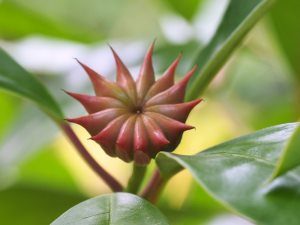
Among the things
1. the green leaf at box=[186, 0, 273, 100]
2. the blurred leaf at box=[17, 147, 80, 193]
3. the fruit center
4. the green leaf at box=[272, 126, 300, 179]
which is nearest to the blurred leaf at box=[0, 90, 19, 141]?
the blurred leaf at box=[17, 147, 80, 193]

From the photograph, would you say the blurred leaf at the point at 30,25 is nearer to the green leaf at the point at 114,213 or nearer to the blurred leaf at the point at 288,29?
the blurred leaf at the point at 288,29

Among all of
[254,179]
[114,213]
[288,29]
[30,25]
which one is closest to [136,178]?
[114,213]

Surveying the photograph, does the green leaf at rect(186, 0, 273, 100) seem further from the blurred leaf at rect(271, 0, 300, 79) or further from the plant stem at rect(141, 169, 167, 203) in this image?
the blurred leaf at rect(271, 0, 300, 79)

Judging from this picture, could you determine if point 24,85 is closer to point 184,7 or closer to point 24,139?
point 24,139

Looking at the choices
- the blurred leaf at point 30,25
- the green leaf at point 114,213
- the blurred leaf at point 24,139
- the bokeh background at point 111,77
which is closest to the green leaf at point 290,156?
the green leaf at point 114,213

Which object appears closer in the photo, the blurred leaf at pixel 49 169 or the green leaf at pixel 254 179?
the green leaf at pixel 254 179

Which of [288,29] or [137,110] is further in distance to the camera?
[288,29]
